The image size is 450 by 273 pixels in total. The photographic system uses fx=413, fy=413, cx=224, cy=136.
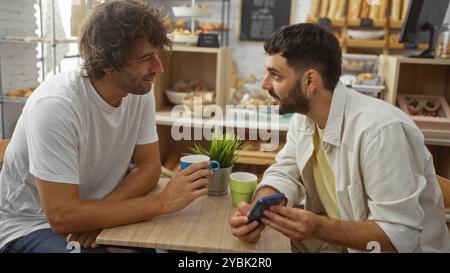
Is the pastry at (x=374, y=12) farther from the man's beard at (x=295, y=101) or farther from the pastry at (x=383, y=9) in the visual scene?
the man's beard at (x=295, y=101)

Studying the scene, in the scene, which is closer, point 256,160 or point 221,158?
point 221,158

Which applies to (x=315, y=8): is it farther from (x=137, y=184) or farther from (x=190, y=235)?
(x=190, y=235)

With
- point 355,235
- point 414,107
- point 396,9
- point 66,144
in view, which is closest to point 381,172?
point 355,235

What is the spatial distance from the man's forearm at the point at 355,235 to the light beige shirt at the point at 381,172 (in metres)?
0.02

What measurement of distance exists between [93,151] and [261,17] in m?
3.72

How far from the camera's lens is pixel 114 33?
134 centimetres

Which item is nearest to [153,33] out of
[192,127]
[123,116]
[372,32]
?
[123,116]

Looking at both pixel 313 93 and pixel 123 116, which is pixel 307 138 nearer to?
pixel 313 93

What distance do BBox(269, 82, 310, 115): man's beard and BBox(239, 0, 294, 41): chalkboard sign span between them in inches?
138

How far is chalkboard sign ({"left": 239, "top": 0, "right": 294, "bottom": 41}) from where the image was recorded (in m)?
4.71

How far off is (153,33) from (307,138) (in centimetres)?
67

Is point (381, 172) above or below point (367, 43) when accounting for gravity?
below

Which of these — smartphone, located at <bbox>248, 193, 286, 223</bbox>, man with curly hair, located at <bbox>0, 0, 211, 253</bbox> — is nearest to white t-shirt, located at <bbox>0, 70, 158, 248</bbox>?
man with curly hair, located at <bbox>0, 0, 211, 253</bbox>

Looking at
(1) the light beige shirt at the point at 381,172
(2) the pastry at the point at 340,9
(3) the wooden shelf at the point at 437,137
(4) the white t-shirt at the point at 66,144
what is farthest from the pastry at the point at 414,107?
(2) the pastry at the point at 340,9
